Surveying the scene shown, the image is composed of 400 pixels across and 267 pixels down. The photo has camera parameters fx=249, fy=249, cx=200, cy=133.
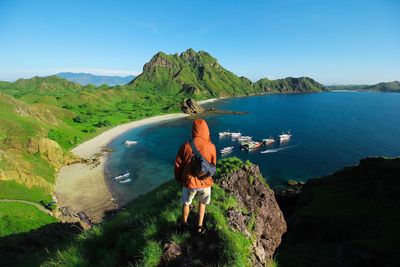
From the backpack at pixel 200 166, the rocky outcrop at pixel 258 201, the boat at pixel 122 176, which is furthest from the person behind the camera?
the boat at pixel 122 176

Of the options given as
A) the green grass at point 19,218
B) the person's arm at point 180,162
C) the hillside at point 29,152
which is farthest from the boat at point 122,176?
the person's arm at point 180,162

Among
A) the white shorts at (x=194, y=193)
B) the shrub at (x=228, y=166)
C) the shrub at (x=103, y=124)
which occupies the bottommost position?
the shrub at (x=103, y=124)

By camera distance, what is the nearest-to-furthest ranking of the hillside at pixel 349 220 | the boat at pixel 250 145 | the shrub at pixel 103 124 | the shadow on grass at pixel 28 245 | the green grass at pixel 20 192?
the shadow on grass at pixel 28 245 → the hillside at pixel 349 220 → the green grass at pixel 20 192 → the boat at pixel 250 145 → the shrub at pixel 103 124

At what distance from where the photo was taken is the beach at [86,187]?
50547 mm

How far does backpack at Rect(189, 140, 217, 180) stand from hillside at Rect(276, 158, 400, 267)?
15815mm

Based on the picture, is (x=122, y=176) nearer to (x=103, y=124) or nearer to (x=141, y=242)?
(x=141, y=242)

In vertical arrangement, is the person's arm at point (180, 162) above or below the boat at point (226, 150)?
above

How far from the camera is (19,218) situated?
36.6m

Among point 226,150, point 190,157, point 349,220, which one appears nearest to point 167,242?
point 190,157

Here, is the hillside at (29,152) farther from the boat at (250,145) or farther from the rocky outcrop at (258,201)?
the boat at (250,145)

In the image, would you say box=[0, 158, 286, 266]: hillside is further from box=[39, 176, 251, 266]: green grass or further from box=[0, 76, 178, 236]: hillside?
box=[0, 76, 178, 236]: hillside

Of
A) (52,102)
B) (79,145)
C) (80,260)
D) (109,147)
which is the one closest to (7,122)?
(79,145)

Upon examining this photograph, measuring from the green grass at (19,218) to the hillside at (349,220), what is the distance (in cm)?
3405

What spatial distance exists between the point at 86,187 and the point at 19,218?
950 inches
